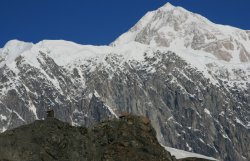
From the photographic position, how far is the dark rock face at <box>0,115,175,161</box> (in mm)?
95938

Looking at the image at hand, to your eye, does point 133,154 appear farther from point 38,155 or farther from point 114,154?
point 38,155

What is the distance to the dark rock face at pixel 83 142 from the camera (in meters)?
95.9

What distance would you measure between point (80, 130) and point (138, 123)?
9.99m

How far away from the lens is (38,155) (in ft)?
315

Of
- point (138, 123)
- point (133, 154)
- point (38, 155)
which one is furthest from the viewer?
point (138, 123)

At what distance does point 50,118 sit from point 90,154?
7287 millimetres

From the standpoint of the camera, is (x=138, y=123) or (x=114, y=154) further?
(x=138, y=123)

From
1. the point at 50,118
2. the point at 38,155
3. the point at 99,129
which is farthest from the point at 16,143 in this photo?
the point at 99,129

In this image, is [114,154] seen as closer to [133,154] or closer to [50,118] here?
[133,154]

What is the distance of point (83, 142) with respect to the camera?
335ft

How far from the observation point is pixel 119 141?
350 feet

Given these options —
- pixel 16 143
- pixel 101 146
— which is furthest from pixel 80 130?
pixel 16 143

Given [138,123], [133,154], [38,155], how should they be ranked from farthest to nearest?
[138,123], [133,154], [38,155]

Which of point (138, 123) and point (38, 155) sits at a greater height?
point (138, 123)
